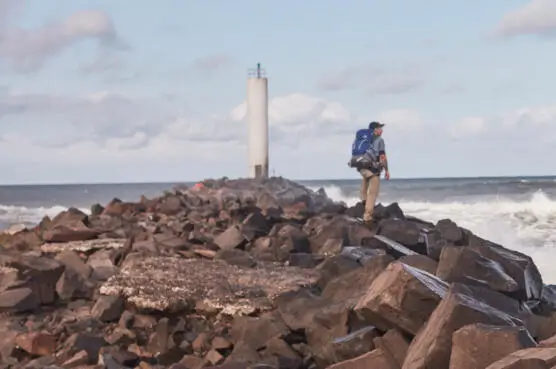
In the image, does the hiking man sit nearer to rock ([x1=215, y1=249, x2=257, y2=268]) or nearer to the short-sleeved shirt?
the short-sleeved shirt

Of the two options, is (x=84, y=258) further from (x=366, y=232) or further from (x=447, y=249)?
(x=447, y=249)

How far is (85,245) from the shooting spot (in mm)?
8180

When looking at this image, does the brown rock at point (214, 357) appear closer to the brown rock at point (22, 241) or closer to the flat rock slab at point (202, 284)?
the flat rock slab at point (202, 284)

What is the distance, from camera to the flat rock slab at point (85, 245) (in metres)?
8.15

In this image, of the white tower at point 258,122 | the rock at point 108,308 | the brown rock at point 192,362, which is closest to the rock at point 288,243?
the rock at point 108,308

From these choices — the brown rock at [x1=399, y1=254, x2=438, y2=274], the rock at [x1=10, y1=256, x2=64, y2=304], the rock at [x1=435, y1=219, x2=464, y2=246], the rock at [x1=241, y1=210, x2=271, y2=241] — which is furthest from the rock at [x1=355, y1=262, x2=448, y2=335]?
the rock at [x1=435, y1=219, x2=464, y2=246]

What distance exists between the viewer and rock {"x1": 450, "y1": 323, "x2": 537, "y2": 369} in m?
3.51

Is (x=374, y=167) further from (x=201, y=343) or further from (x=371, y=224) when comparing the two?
(x=201, y=343)

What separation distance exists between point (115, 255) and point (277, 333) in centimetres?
304

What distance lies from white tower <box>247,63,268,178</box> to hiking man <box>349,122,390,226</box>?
758 centimetres

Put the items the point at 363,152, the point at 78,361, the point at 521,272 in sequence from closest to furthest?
the point at 78,361, the point at 521,272, the point at 363,152

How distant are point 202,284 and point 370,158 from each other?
4685 mm

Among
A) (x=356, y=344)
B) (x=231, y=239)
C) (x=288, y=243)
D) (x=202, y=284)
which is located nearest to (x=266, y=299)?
(x=202, y=284)

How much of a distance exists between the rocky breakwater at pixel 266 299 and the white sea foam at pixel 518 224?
6974 millimetres
